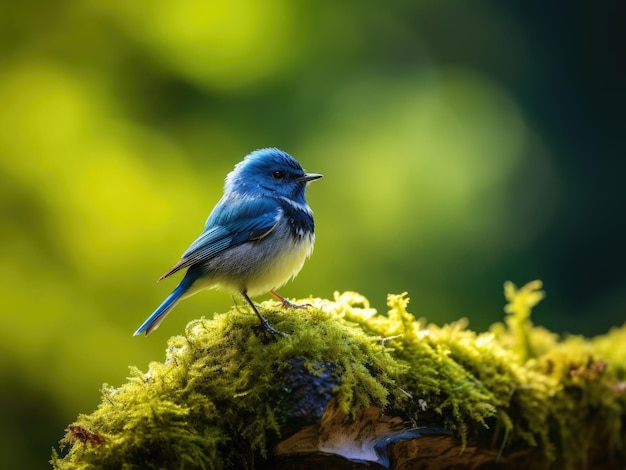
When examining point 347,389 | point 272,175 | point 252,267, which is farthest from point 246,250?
point 347,389

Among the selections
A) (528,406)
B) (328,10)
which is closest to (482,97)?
(328,10)

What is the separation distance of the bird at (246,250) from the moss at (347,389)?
0.74 feet

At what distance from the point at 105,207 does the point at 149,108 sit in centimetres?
143

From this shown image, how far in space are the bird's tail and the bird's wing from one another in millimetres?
101

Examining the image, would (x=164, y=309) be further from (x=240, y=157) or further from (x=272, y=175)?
(x=240, y=157)

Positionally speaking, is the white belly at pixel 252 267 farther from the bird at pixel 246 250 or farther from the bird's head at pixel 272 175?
the bird's head at pixel 272 175

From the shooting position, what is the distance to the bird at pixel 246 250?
390 centimetres

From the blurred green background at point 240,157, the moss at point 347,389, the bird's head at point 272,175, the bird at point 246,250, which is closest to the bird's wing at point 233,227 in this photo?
the bird at point 246,250

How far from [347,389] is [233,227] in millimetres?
1435

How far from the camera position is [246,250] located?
155 inches

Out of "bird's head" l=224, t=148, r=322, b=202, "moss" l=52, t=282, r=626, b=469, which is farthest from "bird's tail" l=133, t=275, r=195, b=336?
"bird's head" l=224, t=148, r=322, b=202

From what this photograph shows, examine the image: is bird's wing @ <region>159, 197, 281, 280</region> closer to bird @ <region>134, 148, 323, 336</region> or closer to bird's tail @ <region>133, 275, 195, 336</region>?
bird @ <region>134, 148, 323, 336</region>

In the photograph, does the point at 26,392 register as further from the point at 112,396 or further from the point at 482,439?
the point at 482,439

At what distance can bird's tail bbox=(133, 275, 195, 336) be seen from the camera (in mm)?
3666
